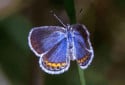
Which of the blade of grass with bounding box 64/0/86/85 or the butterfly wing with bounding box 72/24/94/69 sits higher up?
the blade of grass with bounding box 64/0/86/85

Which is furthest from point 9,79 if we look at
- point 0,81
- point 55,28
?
point 55,28

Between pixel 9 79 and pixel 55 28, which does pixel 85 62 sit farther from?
pixel 9 79

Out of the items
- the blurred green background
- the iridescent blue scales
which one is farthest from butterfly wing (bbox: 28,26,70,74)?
the blurred green background

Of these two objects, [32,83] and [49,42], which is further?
[32,83]

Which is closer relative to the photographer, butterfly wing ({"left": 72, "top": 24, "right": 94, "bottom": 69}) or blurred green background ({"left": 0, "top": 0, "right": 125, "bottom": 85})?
butterfly wing ({"left": 72, "top": 24, "right": 94, "bottom": 69})

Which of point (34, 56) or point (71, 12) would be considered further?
point (34, 56)

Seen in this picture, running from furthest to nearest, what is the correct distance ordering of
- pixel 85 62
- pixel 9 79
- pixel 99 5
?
pixel 9 79 → pixel 99 5 → pixel 85 62

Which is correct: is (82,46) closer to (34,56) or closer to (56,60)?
(56,60)

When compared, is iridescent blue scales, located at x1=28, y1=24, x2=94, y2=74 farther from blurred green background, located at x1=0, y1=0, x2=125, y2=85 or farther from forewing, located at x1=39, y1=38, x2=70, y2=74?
blurred green background, located at x1=0, y1=0, x2=125, y2=85

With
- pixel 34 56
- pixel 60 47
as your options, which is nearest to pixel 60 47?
pixel 60 47
